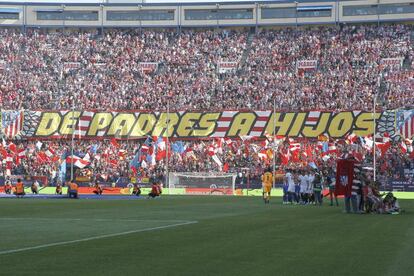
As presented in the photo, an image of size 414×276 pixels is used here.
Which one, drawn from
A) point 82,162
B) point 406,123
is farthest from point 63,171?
point 406,123

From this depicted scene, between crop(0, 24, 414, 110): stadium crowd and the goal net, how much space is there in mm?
13984

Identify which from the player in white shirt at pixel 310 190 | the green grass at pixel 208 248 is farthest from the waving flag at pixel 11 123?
the green grass at pixel 208 248

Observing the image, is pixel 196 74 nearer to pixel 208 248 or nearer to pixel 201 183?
pixel 201 183

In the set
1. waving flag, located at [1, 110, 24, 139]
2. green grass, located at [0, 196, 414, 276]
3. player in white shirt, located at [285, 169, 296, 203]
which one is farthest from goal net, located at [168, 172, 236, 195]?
green grass, located at [0, 196, 414, 276]

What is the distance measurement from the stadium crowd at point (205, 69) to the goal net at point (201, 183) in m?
14.0

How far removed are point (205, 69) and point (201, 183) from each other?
22.3 metres

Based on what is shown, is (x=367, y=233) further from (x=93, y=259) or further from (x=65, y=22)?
(x=65, y=22)

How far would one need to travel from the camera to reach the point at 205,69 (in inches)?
3701

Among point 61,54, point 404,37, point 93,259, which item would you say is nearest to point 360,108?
point 404,37

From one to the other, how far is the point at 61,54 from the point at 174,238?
82.3 metres

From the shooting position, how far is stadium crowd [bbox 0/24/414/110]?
283ft

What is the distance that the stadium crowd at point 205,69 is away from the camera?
8625cm

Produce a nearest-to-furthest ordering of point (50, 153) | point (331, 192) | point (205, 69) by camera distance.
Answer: point (331, 192)
point (50, 153)
point (205, 69)

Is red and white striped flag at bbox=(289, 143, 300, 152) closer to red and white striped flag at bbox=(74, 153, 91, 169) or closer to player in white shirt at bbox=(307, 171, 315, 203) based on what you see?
red and white striped flag at bbox=(74, 153, 91, 169)
